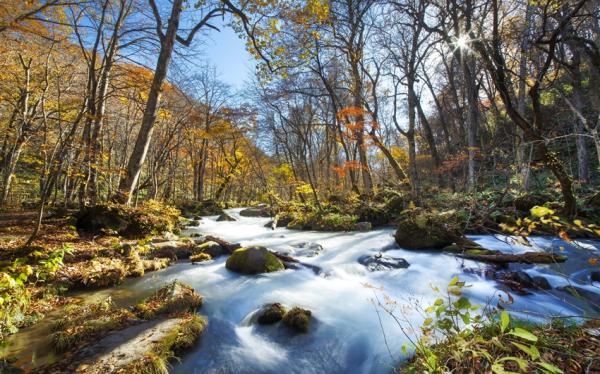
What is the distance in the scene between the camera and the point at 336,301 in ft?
17.7

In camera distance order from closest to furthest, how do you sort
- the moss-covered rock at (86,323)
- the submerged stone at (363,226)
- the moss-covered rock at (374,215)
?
the moss-covered rock at (86,323), the submerged stone at (363,226), the moss-covered rock at (374,215)

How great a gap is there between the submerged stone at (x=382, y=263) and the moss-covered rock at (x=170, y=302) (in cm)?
411

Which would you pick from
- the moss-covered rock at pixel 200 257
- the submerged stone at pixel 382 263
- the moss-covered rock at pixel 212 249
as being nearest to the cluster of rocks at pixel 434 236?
the submerged stone at pixel 382 263

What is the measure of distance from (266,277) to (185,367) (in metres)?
3.01

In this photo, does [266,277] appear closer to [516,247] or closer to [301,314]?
[301,314]

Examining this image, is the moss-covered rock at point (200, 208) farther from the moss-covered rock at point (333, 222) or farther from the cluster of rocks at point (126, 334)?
the cluster of rocks at point (126, 334)

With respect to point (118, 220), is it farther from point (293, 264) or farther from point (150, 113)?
point (293, 264)

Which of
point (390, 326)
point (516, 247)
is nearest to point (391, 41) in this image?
point (516, 247)

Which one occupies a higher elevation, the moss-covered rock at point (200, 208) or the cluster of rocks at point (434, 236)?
the moss-covered rock at point (200, 208)

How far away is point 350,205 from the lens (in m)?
13.9

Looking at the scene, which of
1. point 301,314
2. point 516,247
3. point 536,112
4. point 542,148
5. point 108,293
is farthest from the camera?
point 516,247

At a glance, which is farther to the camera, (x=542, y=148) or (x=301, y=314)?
(x=542, y=148)

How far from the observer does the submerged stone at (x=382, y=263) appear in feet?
23.1

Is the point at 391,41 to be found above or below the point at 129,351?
above
